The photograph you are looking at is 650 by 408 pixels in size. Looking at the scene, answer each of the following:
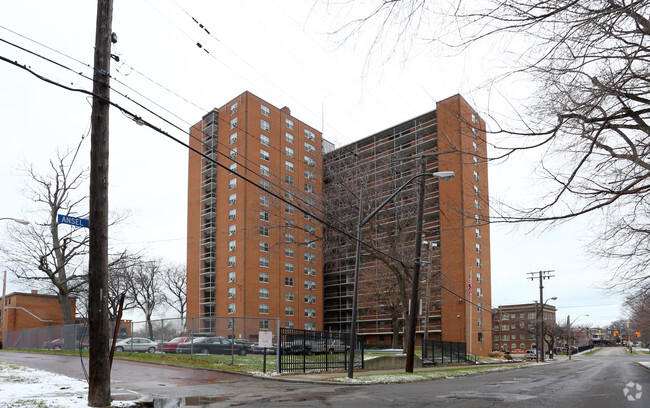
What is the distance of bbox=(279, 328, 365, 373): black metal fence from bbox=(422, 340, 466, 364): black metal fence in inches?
338

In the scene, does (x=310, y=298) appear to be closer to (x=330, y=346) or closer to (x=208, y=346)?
(x=208, y=346)

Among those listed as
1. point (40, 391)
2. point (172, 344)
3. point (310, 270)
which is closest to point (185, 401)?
point (40, 391)

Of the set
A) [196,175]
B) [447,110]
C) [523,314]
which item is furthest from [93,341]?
[523,314]

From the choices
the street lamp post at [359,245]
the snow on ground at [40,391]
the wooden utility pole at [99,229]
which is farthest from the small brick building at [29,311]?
the wooden utility pole at [99,229]

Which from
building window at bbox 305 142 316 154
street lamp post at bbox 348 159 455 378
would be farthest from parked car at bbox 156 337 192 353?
building window at bbox 305 142 316 154

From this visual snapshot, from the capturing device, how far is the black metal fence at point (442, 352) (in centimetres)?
3177

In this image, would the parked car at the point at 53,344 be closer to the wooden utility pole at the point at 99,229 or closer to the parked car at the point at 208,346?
the parked car at the point at 208,346

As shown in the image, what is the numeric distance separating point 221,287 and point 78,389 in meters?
56.1

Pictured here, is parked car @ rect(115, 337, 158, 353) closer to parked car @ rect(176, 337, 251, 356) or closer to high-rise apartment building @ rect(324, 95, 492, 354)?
parked car @ rect(176, 337, 251, 356)

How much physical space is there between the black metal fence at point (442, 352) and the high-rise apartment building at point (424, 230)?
2474 millimetres

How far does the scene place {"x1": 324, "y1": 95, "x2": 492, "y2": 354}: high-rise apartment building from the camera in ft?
29.2

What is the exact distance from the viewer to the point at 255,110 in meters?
70.2

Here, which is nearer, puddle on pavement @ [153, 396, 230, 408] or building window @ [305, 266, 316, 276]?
puddle on pavement @ [153, 396, 230, 408]

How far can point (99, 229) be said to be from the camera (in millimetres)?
10414
